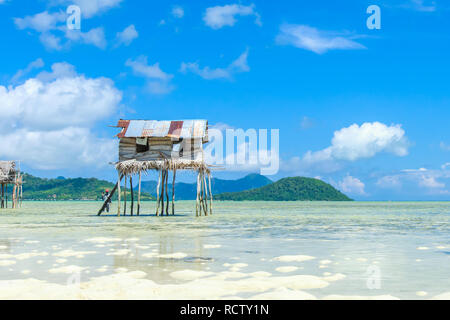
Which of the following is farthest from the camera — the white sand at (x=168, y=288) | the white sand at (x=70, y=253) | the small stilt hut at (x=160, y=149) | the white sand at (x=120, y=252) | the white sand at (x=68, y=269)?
the small stilt hut at (x=160, y=149)

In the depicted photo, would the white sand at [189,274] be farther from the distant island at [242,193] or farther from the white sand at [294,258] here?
the distant island at [242,193]

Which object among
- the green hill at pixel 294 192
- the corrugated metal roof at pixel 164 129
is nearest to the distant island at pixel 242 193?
the green hill at pixel 294 192

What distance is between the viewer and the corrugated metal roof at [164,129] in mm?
28656

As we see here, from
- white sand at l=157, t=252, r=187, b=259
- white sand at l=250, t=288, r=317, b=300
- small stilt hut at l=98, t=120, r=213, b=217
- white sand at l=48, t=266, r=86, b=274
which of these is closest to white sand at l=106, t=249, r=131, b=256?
white sand at l=157, t=252, r=187, b=259

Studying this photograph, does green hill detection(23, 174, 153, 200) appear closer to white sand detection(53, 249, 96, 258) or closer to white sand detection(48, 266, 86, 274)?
white sand detection(53, 249, 96, 258)

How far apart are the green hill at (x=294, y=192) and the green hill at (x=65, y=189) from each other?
111ft

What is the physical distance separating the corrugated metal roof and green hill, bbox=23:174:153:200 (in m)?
125

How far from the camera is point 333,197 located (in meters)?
157

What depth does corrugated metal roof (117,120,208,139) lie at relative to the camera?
28.7 metres
